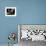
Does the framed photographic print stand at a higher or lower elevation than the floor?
higher

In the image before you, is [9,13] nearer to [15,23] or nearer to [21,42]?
[15,23]

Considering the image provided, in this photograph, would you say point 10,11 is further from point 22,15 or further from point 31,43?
point 31,43

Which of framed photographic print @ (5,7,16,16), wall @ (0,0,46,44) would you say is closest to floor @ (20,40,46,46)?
wall @ (0,0,46,44)

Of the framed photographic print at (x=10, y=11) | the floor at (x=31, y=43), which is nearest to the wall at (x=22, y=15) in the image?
the framed photographic print at (x=10, y=11)

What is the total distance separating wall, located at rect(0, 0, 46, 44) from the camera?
331cm

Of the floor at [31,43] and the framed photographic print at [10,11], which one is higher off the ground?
the framed photographic print at [10,11]

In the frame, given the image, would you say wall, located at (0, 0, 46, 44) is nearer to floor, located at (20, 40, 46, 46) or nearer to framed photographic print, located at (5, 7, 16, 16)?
framed photographic print, located at (5, 7, 16, 16)

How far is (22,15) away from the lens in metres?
3.32

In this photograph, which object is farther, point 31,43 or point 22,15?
point 22,15

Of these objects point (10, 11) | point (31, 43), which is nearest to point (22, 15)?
point (10, 11)

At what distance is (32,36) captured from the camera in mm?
3170

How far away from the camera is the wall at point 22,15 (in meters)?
3.31

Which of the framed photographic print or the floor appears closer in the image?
the floor

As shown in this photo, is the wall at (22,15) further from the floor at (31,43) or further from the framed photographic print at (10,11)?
→ the floor at (31,43)
